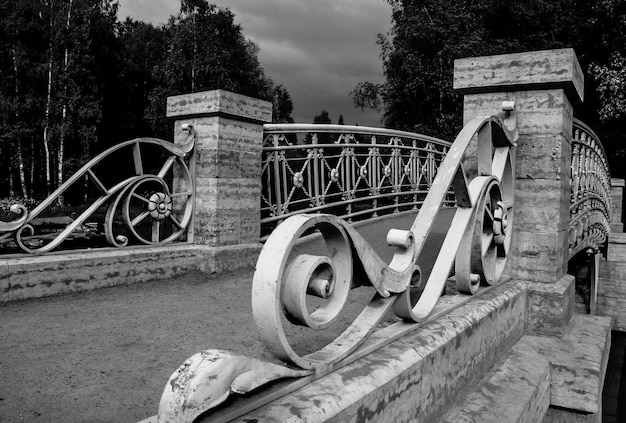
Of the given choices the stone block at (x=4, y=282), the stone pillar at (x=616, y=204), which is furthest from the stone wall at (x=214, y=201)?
the stone pillar at (x=616, y=204)

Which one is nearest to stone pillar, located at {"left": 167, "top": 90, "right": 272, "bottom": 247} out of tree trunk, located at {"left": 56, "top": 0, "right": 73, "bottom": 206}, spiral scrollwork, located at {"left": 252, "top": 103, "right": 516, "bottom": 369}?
spiral scrollwork, located at {"left": 252, "top": 103, "right": 516, "bottom": 369}

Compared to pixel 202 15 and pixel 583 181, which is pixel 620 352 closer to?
pixel 583 181

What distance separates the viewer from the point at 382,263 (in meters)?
1.76

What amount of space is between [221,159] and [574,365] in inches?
124

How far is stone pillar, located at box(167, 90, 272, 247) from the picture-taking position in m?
4.43

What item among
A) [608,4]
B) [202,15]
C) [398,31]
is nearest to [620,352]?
[608,4]

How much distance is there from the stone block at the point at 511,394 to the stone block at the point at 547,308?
0.35m

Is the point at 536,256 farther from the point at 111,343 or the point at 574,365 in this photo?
the point at 111,343

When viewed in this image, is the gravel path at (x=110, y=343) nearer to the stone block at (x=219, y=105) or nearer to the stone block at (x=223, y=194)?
the stone block at (x=223, y=194)

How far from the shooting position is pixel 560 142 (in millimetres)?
3260

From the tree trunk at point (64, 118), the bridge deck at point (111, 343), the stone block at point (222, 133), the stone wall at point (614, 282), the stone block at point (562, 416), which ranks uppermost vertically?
the tree trunk at point (64, 118)

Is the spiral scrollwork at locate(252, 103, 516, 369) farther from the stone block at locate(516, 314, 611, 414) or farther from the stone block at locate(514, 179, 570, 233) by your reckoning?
the stone block at locate(516, 314, 611, 414)

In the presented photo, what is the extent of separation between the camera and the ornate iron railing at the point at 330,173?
17.2 feet

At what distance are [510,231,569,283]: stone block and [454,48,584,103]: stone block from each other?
987 mm
